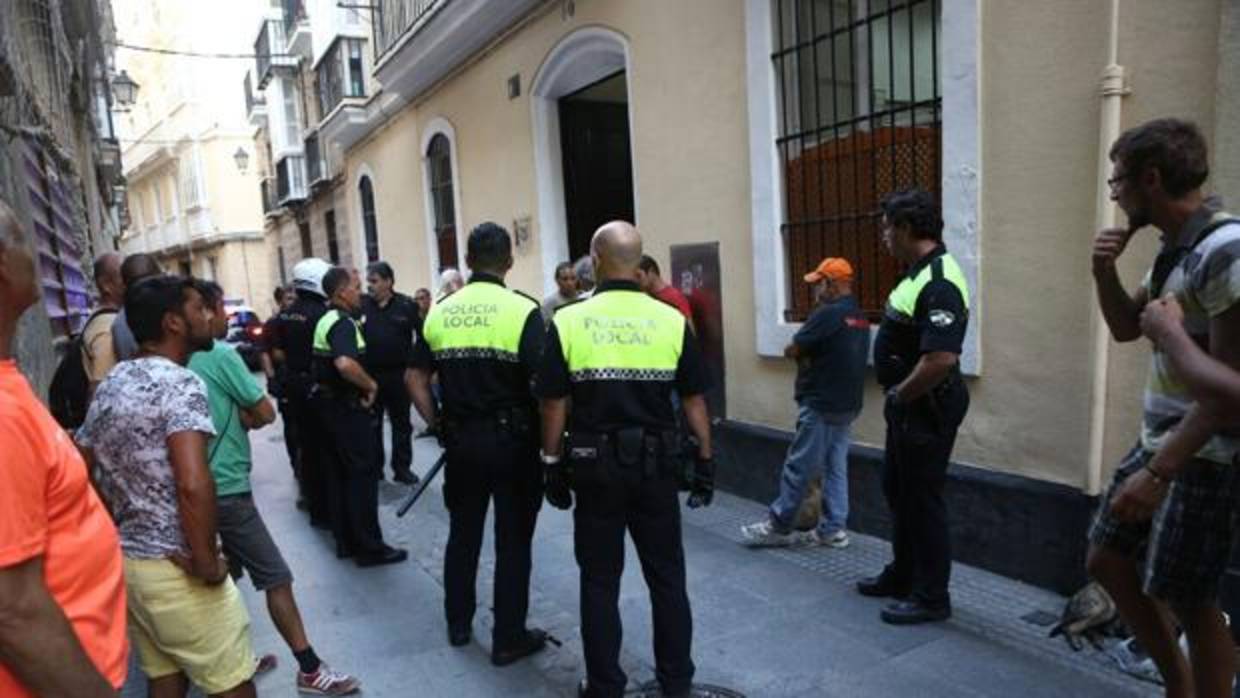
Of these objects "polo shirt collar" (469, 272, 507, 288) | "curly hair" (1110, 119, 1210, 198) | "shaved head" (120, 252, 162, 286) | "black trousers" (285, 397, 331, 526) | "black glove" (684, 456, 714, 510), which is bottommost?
"black trousers" (285, 397, 331, 526)

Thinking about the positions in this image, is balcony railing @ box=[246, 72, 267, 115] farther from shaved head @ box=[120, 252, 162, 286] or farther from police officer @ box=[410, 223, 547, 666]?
police officer @ box=[410, 223, 547, 666]

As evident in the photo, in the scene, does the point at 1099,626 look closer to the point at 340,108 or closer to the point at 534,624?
the point at 534,624

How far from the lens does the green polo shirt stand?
119 inches

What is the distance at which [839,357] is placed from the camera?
4.34 metres

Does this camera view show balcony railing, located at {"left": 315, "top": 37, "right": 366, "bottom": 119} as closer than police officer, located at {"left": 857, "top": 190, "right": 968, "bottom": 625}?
No

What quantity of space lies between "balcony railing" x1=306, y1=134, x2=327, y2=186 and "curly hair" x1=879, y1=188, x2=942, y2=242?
14.5 metres

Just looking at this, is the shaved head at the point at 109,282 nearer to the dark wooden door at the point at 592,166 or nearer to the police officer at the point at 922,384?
the police officer at the point at 922,384

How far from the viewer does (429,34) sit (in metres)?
9.09

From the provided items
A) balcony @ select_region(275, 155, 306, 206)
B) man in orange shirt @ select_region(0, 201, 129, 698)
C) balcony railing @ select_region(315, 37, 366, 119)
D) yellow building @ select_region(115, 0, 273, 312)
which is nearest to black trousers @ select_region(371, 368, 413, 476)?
man in orange shirt @ select_region(0, 201, 129, 698)

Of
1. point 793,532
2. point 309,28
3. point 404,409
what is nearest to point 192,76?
point 309,28

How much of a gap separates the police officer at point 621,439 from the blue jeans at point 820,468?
1652 millimetres

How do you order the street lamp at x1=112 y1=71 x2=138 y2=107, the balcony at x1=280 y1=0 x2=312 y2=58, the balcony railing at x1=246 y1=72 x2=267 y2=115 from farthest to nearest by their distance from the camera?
the balcony railing at x1=246 y1=72 x2=267 y2=115 < the street lamp at x1=112 y1=71 x2=138 y2=107 < the balcony at x1=280 y1=0 x2=312 y2=58

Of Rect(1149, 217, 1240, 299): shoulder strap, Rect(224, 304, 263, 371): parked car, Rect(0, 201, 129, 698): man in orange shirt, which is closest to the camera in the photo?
Rect(0, 201, 129, 698): man in orange shirt

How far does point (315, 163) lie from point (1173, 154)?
1677 cm
